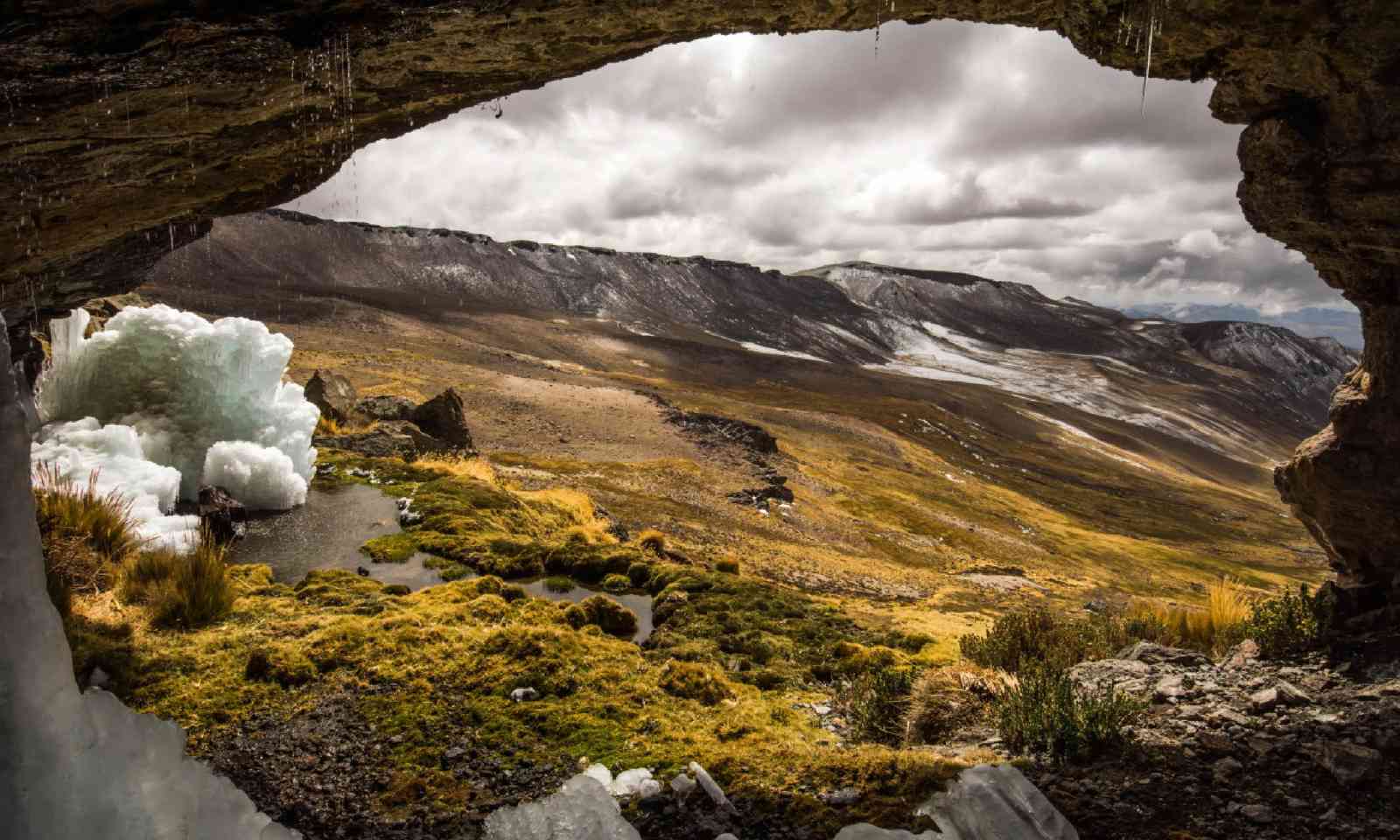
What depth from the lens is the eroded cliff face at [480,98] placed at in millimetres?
6012

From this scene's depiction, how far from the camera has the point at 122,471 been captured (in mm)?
11555

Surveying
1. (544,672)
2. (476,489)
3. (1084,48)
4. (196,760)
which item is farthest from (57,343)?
(1084,48)

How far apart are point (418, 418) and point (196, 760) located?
74.1ft

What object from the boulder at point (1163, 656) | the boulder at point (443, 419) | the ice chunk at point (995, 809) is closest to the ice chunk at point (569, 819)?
the ice chunk at point (995, 809)

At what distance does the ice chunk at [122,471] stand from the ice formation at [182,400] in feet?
0.13

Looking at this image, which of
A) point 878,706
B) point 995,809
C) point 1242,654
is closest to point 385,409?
point 878,706

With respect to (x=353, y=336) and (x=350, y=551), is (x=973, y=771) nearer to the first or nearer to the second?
(x=350, y=551)

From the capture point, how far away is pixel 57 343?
13.0 m

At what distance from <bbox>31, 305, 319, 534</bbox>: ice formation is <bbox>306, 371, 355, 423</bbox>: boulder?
31.9ft

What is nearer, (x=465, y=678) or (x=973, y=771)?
(x=973, y=771)

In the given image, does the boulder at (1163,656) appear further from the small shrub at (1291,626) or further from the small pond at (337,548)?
the small pond at (337,548)

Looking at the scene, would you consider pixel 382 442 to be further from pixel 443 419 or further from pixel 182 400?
pixel 182 400

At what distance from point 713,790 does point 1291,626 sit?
24.8 feet

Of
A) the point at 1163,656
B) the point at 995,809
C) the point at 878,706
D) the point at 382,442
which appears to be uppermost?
the point at 995,809
